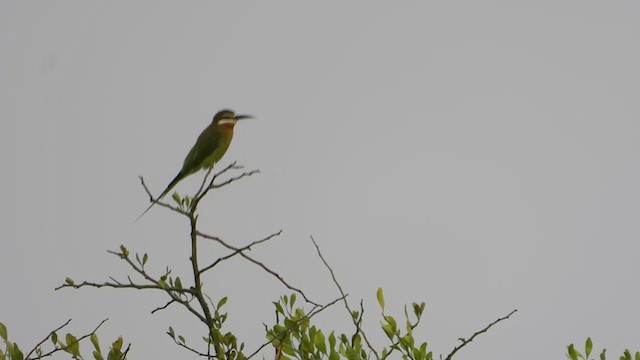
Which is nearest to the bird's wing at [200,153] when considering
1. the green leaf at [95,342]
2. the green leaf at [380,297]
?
the green leaf at [95,342]

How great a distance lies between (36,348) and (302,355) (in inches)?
45.3

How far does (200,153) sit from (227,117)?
0.81m

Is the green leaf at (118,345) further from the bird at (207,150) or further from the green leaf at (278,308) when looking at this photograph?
the bird at (207,150)

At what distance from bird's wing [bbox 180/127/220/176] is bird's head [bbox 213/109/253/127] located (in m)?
0.35

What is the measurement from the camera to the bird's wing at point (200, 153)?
7359mm

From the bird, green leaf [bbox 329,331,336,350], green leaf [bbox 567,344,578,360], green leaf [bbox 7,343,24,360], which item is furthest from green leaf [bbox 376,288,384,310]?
the bird

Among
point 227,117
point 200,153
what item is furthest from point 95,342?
point 227,117

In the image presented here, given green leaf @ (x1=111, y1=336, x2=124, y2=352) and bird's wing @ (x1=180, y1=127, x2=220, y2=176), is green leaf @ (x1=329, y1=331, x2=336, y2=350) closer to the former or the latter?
green leaf @ (x1=111, y1=336, x2=124, y2=352)

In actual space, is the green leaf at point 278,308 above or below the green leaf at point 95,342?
below

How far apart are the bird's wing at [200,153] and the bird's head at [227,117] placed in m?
0.35

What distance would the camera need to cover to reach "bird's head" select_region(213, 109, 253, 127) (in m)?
7.90

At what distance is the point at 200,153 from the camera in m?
7.38

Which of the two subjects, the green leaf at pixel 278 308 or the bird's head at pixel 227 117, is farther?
the bird's head at pixel 227 117

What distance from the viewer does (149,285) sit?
329 centimetres
